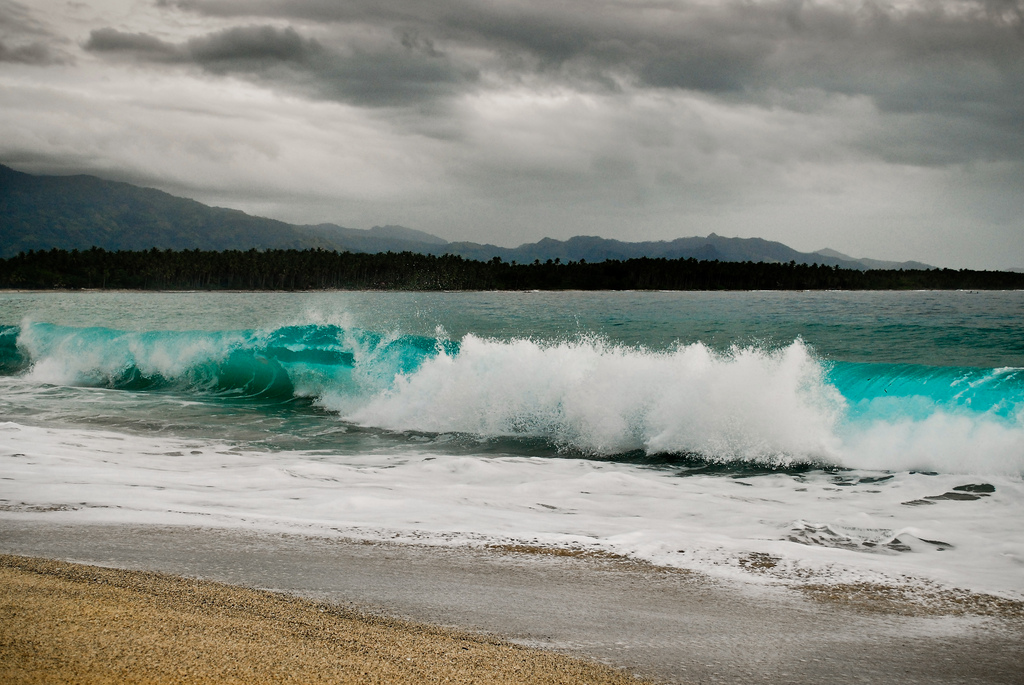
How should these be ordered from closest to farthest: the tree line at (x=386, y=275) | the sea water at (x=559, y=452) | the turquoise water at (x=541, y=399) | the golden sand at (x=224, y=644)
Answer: the golden sand at (x=224, y=644) → the sea water at (x=559, y=452) → the turquoise water at (x=541, y=399) → the tree line at (x=386, y=275)

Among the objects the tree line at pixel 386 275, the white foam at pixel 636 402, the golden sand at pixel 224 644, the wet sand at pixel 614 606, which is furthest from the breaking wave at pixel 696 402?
the tree line at pixel 386 275

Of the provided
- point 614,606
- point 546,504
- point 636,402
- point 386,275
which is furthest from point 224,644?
point 386,275

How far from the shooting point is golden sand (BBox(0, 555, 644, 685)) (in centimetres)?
283

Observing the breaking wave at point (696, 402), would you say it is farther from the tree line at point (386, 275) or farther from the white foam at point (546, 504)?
the tree line at point (386, 275)

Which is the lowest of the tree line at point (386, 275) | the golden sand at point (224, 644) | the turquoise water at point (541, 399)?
the turquoise water at point (541, 399)

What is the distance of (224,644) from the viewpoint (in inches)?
123

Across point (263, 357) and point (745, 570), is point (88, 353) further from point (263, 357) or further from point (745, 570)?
point (745, 570)

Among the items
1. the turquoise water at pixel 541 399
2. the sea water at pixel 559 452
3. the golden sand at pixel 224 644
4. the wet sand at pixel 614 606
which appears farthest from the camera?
the turquoise water at pixel 541 399

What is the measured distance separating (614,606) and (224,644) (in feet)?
6.88

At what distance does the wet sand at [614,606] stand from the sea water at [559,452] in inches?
20.5

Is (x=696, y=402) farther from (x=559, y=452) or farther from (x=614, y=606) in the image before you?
(x=614, y=606)

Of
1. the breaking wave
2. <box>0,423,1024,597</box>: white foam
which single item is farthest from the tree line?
<box>0,423,1024,597</box>: white foam

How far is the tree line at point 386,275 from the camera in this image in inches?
6742

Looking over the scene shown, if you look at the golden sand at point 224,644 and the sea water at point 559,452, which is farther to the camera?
the sea water at point 559,452
